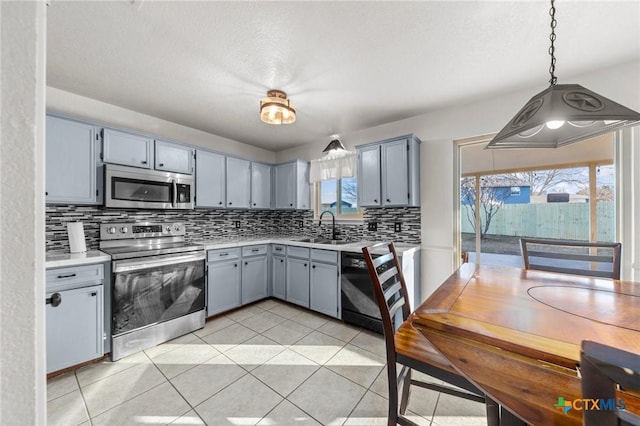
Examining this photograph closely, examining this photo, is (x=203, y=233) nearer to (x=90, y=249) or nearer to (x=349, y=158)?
(x=90, y=249)

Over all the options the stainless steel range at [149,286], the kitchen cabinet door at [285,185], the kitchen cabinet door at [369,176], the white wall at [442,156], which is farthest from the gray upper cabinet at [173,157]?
the white wall at [442,156]

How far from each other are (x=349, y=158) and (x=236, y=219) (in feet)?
6.48

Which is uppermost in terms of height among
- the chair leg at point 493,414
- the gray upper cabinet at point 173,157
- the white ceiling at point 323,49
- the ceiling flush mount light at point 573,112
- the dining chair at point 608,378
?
the white ceiling at point 323,49

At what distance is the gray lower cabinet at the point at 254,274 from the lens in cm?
327

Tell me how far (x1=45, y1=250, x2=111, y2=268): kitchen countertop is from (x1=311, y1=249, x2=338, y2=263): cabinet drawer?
2005 millimetres

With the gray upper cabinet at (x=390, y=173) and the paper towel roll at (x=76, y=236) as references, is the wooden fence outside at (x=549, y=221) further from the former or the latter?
the paper towel roll at (x=76, y=236)

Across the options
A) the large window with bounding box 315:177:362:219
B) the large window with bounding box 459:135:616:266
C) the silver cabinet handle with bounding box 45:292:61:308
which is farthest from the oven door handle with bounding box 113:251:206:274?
the large window with bounding box 459:135:616:266

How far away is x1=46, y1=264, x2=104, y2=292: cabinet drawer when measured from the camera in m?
1.86

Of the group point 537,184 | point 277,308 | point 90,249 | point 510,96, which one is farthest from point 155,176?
point 537,184

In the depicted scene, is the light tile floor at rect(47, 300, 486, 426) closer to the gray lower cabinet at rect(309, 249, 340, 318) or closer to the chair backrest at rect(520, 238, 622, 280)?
the gray lower cabinet at rect(309, 249, 340, 318)

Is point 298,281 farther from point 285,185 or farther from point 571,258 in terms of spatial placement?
point 571,258

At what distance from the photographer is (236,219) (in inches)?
152

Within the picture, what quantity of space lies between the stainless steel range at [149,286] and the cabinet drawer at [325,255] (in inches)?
50.6

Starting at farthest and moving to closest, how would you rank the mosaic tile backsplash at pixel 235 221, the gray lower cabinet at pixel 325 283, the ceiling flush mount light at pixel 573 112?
the gray lower cabinet at pixel 325 283, the mosaic tile backsplash at pixel 235 221, the ceiling flush mount light at pixel 573 112
